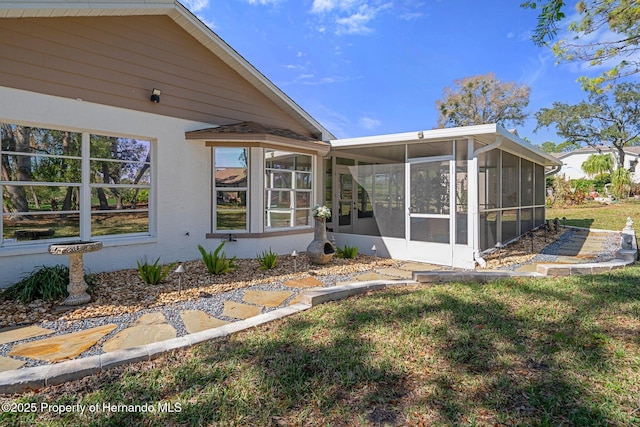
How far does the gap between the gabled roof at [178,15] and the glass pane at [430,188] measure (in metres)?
3.05

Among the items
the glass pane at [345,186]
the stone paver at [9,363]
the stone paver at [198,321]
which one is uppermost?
the glass pane at [345,186]

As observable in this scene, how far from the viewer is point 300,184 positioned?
26.7 ft

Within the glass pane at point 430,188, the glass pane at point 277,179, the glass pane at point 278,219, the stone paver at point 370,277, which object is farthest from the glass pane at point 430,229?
the glass pane at point 277,179

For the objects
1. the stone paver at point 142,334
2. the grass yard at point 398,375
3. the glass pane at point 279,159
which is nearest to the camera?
the grass yard at point 398,375

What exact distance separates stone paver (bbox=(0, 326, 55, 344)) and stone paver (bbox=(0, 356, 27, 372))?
437mm

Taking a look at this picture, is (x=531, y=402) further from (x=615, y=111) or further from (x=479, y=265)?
(x=615, y=111)

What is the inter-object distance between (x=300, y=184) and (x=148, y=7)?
452cm

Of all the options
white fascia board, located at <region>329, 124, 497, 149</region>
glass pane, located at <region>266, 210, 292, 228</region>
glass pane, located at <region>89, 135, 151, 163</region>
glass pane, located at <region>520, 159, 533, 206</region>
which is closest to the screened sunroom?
white fascia board, located at <region>329, 124, 497, 149</region>

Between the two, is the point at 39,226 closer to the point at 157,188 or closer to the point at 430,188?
the point at 157,188

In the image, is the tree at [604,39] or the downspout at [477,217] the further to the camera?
the downspout at [477,217]

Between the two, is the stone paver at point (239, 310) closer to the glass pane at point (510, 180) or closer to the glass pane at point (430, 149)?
the glass pane at point (430, 149)

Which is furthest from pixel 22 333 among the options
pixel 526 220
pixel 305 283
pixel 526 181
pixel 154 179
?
pixel 526 181

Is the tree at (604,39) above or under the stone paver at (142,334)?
above

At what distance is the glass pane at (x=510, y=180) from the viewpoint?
27.2 ft
